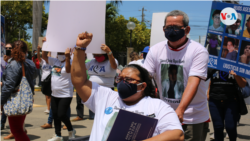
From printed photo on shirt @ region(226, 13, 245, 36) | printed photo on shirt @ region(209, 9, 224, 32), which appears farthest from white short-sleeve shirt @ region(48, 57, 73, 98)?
printed photo on shirt @ region(226, 13, 245, 36)

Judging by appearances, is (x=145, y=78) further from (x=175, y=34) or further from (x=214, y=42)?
(x=214, y=42)

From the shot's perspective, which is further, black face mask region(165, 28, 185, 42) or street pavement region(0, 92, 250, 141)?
street pavement region(0, 92, 250, 141)

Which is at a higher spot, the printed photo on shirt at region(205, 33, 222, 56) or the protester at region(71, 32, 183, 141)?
the printed photo on shirt at region(205, 33, 222, 56)

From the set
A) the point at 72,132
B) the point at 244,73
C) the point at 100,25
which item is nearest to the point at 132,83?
the point at 100,25

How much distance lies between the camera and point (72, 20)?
2414mm

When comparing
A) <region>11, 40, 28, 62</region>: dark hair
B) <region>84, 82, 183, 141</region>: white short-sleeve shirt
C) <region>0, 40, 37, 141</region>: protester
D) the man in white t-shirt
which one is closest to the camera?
<region>84, 82, 183, 141</region>: white short-sleeve shirt

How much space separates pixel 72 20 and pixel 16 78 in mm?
2357

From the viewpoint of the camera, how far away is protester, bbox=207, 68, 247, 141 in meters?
4.45

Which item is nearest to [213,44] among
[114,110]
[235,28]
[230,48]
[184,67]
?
[230,48]

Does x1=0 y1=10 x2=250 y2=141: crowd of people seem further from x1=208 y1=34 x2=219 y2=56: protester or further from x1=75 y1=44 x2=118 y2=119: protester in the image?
x1=75 y1=44 x2=118 y2=119: protester

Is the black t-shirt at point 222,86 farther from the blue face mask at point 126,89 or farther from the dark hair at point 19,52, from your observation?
the dark hair at point 19,52

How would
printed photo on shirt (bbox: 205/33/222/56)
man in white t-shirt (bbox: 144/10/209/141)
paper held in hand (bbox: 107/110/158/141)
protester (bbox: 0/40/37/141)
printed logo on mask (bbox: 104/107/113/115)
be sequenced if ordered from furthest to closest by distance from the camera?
protester (bbox: 0/40/37/141) → printed photo on shirt (bbox: 205/33/222/56) → man in white t-shirt (bbox: 144/10/209/141) → printed logo on mask (bbox: 104/107/113/115) → paper held in hand (bbox: 107/110/158/141)

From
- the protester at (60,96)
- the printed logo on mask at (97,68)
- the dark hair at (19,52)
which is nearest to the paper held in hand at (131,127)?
the dark hair at (19,52)

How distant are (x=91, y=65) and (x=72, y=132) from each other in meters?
1.29
